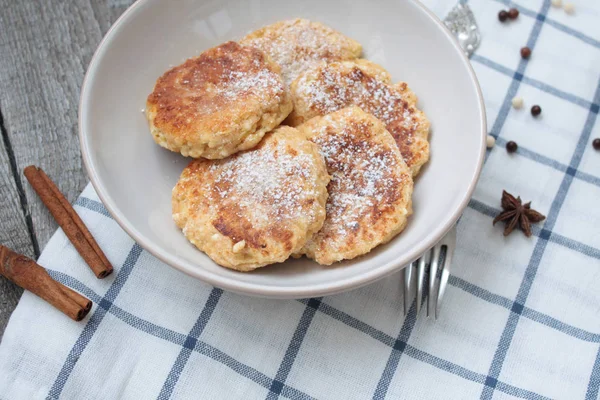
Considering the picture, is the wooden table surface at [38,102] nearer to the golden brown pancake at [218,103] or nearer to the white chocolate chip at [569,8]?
the golden brown pancake at [218,103]

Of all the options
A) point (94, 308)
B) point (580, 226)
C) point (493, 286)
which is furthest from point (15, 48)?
point (580, 226)

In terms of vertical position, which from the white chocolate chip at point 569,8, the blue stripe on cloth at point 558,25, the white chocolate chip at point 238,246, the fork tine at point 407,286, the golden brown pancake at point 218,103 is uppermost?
the white chocolate chip at point 569,8

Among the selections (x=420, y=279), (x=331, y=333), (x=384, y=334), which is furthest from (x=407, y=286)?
(x=331, y=333)

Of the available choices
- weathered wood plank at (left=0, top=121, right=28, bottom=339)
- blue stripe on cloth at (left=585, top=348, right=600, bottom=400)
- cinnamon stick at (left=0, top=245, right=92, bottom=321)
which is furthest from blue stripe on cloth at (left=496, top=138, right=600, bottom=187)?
weathered wood plank at (left=0, top=121, right=28, bottom=339)

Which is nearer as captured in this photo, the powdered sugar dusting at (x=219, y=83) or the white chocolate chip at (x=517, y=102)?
the powdered sugar dusting at (x=219, y=83)

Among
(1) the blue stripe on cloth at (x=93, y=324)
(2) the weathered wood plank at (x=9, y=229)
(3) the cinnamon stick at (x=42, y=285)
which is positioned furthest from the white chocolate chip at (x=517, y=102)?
(2) the weathered wood plank at (x=9, y=229)

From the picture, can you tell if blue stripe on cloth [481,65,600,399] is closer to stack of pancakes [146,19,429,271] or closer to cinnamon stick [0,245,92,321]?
stack of pancakes [146,19,429,271]
